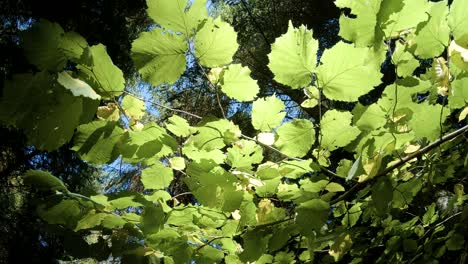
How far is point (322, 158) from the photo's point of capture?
79 centimetres

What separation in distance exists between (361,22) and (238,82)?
0.22 metres

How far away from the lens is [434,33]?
53cm

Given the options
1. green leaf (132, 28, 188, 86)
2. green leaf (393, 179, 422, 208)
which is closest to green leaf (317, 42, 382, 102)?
green leaf (132, 28, 188, 86)

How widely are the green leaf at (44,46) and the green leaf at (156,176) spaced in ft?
0.98

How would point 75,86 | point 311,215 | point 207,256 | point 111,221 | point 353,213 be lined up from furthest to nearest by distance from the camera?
point 353,213
point 207,256
point 111,221
point 311,215
point 75,86

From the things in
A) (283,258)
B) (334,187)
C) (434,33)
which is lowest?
(283,258)

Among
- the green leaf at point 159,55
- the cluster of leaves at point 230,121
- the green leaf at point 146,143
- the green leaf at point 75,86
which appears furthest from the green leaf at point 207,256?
the green leaf at point 75,86

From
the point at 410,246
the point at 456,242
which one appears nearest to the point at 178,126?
the point at 410,246

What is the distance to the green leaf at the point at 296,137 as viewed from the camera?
63cm

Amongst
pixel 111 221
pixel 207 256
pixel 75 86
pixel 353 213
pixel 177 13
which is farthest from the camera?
pixel 353 213

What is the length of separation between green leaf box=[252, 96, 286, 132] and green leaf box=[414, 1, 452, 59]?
243 mm

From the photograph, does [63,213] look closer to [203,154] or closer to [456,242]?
[203,154]

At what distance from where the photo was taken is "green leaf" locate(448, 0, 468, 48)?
48 cm

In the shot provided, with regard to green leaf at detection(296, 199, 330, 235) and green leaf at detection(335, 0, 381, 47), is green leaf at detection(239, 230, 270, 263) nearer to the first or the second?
green leaf at detection(296, 199, 330, 235)
